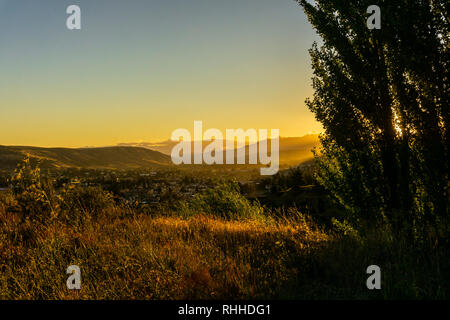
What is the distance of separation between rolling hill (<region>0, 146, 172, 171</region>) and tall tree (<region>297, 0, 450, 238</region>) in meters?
77.5

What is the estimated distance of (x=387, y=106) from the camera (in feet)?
20.8

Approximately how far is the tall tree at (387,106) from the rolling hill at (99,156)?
254ft

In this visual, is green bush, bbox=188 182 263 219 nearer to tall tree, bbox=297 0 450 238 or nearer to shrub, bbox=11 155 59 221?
tall tree, bbox=297 0 450 238

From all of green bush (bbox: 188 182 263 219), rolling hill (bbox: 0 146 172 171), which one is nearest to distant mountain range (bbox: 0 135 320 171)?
rolling hill (bbox: 0 146 172 171)

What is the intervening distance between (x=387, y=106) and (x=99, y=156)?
351 ft

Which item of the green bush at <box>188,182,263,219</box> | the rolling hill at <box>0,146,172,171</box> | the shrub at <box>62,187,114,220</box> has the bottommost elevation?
the green bush at <box>188,182,263,219</box>

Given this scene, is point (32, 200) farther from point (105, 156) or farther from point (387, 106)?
point (105, 156)

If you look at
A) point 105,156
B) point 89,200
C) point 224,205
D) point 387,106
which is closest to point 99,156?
point 105,156

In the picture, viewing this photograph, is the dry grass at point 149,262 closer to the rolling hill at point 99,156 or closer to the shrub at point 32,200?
the shrub at point 32,200

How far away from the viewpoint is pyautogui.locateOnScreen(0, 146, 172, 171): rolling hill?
79938mm

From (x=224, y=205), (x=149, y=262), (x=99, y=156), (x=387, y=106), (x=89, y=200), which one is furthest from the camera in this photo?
(x=99, y=156)

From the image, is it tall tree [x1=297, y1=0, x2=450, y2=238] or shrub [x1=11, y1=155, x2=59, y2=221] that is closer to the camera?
tall tree [x1=297, y1=0, x2=450, y2=238]
